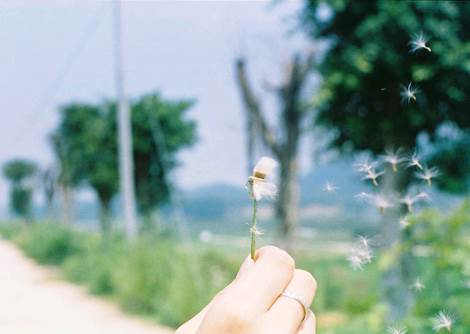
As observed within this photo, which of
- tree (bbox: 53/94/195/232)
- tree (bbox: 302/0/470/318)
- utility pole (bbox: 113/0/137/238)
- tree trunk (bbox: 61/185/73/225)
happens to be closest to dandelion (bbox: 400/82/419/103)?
tree (bbox: 302/0/470/318)

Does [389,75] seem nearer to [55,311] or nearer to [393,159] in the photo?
[393,159]

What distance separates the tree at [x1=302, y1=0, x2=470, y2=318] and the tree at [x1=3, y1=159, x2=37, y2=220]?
2290cm

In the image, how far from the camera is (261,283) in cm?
80

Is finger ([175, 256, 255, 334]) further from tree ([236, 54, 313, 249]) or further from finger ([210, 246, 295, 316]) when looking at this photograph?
tree ([236, 54, 313, 249])

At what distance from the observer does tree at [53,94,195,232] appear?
63.3 ft

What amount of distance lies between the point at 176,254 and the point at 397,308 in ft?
14.1

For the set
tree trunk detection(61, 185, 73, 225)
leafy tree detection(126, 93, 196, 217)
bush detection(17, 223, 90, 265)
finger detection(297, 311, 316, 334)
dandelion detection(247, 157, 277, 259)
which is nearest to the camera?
dandelion detection(247, 157, 277, 259)

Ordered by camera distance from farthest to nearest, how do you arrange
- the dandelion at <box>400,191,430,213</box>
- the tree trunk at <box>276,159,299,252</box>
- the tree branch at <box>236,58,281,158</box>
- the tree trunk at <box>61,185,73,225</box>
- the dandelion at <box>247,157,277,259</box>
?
the tree trunk at <box>61,185,73,225</box>, the tree trunk at <box>276,159,299,252</box>, the tree branch at <box>236,58,281,158</box>, the dandelion at <box>400,191,430,213</box>, the dandelion at <box>247,157,277,259</box>

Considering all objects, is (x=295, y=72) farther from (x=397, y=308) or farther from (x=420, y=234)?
(x=420, y=234)

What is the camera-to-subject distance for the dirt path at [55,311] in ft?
28.0

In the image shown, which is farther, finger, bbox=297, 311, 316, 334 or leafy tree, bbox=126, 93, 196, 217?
leafy tree, bbox=126, 93, 196, 217

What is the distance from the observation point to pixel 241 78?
946 centimetres

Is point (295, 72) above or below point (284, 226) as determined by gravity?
above

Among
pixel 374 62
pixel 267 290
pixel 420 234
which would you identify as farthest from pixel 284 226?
pixel 267 290
